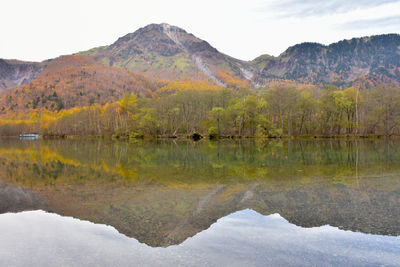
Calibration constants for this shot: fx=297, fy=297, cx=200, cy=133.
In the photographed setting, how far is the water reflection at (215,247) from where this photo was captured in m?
6.95

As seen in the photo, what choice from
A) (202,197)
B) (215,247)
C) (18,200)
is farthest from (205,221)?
(18,200)

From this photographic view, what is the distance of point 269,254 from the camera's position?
728 cm

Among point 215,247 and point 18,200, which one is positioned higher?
point 215,247

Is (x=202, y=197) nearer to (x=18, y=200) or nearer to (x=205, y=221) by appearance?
(x=205, y=221)

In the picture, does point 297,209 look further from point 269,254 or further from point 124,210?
point 124,210

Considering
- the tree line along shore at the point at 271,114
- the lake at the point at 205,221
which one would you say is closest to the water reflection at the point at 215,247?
the lake at the point at 205,221

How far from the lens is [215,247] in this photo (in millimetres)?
7809

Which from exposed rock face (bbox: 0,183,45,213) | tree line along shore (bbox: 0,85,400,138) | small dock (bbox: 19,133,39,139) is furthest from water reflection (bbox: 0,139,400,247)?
small dock (bbox: 19,133,39,139)

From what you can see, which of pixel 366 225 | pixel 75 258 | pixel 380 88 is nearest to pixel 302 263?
pixel 366 225

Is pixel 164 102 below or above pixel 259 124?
above

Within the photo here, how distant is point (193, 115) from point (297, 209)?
80121 mm

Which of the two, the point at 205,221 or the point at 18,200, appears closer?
the point at 205,221

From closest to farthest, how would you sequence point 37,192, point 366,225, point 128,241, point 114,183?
1. point 128,241
2. point 366,225
3. point 37,192
4. point 114,183

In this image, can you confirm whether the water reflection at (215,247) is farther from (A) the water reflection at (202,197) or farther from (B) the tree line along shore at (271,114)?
(B) the tree line along shore at (271,114)
